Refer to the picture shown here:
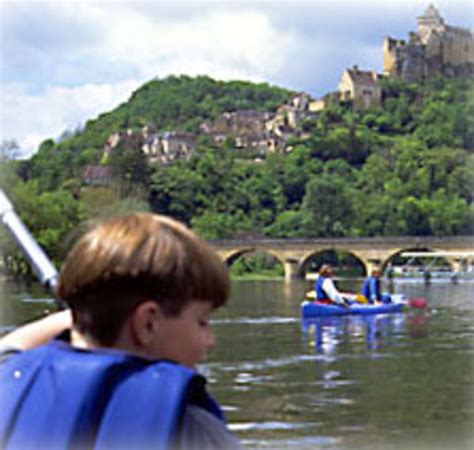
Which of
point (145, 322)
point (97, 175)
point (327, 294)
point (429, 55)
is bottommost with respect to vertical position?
point (327, 294)

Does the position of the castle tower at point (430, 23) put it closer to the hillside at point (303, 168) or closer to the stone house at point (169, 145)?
the hillside at point (303, 168)

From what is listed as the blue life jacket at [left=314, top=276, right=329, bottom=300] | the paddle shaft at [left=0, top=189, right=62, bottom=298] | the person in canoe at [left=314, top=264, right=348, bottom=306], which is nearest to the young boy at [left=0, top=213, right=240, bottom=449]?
the paddle shaft at [left=0, top=189, right=62, bottom=298]

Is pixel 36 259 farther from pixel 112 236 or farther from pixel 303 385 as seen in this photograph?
pixel 303 385

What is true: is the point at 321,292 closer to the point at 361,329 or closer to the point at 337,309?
the point at 337,309

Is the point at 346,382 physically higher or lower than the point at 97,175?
lower

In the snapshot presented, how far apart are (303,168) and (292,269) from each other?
1701 inches

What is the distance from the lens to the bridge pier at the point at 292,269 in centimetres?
7850

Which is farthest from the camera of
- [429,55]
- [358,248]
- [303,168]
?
[429,55]

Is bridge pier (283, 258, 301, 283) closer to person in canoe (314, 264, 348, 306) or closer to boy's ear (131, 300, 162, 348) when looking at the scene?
person in canoe (314, 264, 348, 306)

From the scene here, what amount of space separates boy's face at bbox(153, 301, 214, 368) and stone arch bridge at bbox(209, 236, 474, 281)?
242 feet

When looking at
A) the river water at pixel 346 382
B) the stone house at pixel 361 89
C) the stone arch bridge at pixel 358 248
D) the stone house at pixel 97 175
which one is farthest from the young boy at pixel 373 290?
the stone house at pixel 361 89

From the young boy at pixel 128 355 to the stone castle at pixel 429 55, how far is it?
494ft

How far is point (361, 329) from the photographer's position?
894 inches

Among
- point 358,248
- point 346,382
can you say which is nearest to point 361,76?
point 358,248
